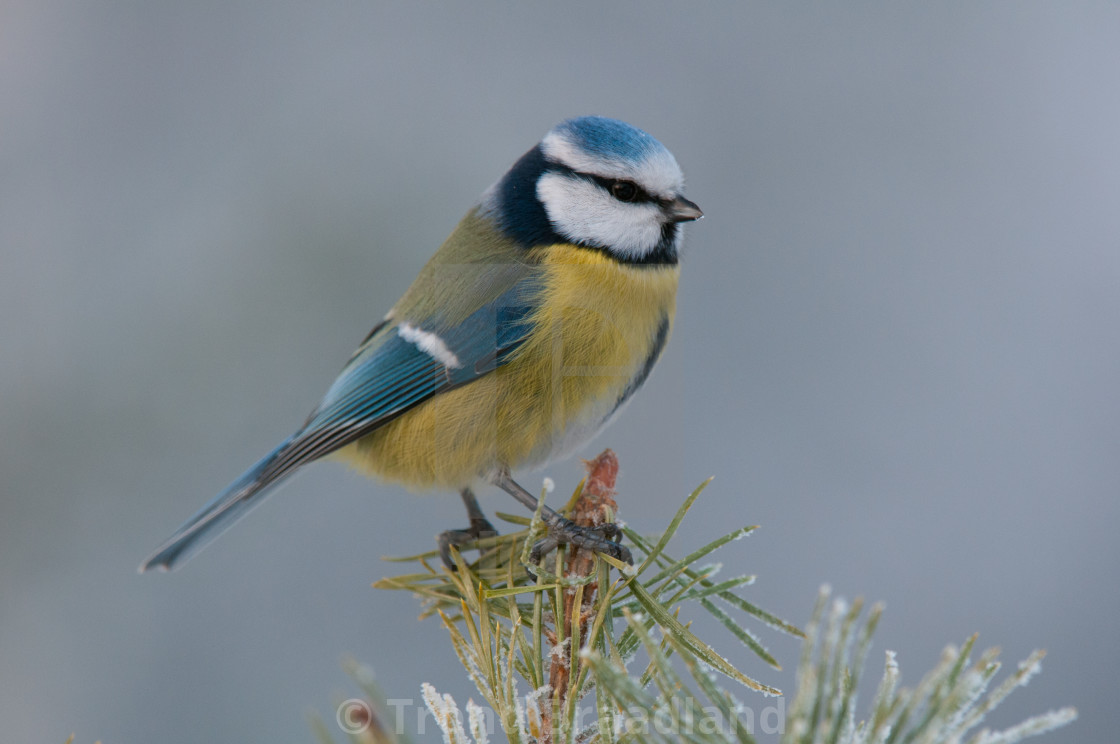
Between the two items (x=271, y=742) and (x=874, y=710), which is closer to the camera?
(x=874, y=710)

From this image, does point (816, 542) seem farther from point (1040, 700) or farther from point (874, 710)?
point (874, 710)

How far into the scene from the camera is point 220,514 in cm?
83

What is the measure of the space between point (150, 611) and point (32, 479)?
0.76 feet

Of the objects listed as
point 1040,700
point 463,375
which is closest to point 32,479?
point 463,375

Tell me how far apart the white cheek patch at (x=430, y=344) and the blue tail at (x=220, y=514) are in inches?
6.1

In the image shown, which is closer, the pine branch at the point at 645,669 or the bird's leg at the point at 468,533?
the pine branch at the point at 645,669

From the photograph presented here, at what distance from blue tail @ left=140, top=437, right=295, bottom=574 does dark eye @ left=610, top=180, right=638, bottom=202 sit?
39 centimetres

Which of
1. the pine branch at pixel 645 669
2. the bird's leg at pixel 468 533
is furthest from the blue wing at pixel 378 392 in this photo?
the pine branch at pixel 645 669

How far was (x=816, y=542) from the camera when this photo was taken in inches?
46.3

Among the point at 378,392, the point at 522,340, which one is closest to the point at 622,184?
the point at 522,340

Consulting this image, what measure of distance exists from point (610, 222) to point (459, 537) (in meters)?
0.32

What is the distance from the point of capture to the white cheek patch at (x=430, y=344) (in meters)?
0.79

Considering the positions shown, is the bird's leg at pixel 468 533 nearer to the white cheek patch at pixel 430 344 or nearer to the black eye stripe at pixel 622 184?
the white cheek patch at pixel 430 344

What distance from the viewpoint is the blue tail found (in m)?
0.79
